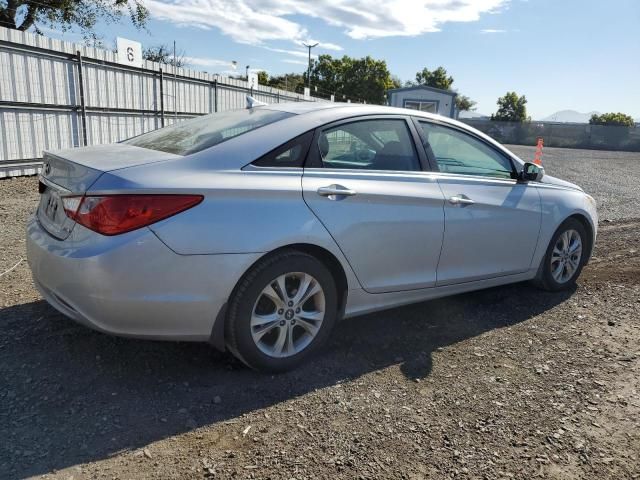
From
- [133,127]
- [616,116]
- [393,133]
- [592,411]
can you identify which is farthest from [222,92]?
[616,116]

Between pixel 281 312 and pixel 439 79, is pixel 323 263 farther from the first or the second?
pixel 439 79

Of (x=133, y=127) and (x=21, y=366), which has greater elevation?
→ (x=133, y=127)

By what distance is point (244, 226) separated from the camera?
2.79 meters

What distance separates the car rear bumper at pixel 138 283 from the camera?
2.57m

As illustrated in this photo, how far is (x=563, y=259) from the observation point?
485 centimetres

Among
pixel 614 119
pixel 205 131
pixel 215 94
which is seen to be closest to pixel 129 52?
pixel 215 94

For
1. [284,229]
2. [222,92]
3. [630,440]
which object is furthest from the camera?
[222,92]

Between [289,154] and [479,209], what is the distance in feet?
5.25

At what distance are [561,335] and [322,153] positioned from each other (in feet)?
7.64

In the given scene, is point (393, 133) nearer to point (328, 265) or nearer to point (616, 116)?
point (328, 265)

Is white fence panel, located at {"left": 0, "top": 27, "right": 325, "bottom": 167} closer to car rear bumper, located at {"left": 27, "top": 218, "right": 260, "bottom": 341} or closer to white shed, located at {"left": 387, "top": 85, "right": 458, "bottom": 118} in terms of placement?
car rear bumper, located at {"left": 27, "top": 218, "right": 260, "bottom": 341}

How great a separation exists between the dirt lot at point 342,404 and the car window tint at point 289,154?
126 centimetres

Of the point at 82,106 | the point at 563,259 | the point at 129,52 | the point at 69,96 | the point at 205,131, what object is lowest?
the point at 563,259

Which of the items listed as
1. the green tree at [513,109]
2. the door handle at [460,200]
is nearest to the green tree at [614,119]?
the green tree at [513,109]
